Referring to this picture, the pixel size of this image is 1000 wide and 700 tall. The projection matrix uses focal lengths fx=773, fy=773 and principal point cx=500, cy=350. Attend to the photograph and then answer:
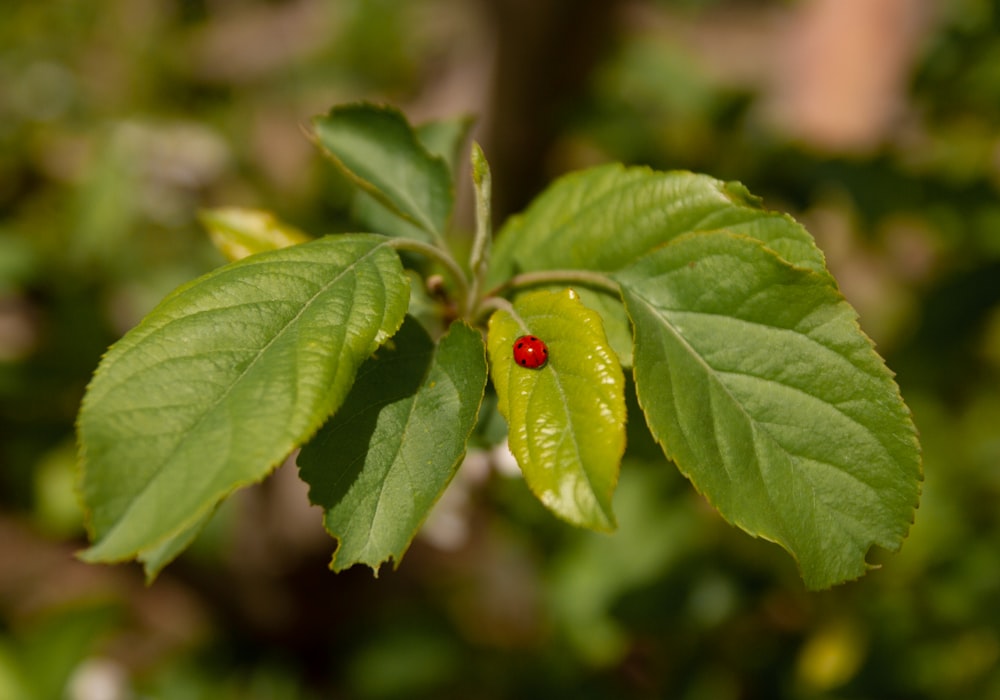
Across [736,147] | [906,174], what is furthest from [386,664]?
[906,174]

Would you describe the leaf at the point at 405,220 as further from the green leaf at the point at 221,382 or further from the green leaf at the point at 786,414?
the green leaf at the point at 786,414

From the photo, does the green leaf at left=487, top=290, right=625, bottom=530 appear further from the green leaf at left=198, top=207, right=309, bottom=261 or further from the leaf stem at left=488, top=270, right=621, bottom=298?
the green leaf at left=198, top=207, right=309, bottom=261

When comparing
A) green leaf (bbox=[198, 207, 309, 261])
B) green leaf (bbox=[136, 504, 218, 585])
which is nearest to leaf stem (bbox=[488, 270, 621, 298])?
green leaf (bbox=[198, 207, 309, 261])

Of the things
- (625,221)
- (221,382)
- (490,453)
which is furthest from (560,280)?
(490,453)

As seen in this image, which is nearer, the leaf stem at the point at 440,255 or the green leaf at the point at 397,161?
the leaf stem at the point at 440,255

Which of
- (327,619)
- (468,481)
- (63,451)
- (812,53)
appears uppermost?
(812,53)

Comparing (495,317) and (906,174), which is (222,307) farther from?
(906,174)

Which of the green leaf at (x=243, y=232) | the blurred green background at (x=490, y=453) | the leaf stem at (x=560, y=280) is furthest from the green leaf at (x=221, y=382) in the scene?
the blurred green background at (x=490, y=453)

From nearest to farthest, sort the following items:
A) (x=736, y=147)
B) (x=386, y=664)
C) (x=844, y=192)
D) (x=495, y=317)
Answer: (x=495, y=317) → (x=844, y=192) → (x=736, y=147) → (x=386, y=664)

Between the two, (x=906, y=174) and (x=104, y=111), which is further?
(x=104, y=111)
